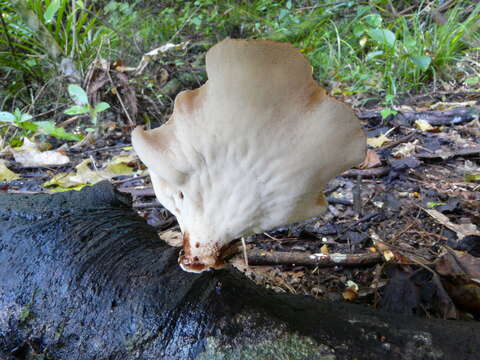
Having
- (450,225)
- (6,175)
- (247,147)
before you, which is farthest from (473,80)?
(6,175)

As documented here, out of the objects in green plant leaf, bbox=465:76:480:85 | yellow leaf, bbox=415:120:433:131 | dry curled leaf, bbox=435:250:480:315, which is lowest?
green plant leaf, bbox=465:76:480:85

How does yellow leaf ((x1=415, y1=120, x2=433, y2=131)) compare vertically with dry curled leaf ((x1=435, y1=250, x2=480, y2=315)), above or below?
below

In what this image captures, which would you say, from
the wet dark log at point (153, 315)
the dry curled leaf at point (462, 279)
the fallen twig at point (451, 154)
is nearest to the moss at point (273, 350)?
the wet dark log at point (153, 315)

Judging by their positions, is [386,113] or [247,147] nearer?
[247,147]

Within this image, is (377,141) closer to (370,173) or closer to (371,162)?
(371,162)

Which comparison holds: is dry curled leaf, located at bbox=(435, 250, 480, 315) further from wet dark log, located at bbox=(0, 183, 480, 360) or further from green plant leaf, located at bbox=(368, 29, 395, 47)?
green plant leaf, located at bbox=(368, 29, 395, 47)

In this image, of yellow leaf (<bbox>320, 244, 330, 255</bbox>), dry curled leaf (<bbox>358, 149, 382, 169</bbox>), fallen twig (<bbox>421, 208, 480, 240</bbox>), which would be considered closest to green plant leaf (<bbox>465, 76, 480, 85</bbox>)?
dry curled leaf (<bbox>358, 149, 382, 169</bbox>)
